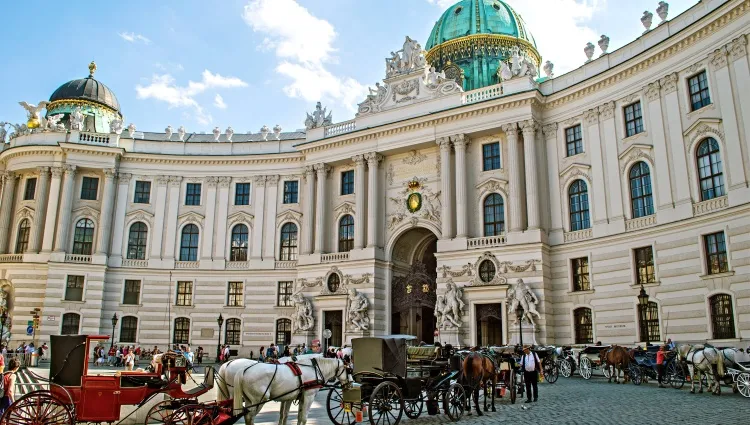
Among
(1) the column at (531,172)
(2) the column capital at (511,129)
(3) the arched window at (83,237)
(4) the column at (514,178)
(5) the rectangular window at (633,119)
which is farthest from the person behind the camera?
(3) the arched window at (83,237)

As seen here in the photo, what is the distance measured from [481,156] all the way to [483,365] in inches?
902

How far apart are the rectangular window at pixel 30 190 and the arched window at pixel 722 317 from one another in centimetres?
4505

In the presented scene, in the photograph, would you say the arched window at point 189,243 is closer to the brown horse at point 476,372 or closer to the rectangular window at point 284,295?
the rectangular window at point 284,295

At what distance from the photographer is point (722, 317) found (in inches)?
1041

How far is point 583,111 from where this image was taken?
3497 centimetres

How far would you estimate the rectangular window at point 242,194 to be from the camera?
153ft

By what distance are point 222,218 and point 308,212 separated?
23.7 feet

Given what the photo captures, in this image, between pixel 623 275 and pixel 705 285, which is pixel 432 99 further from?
pixel 705 285

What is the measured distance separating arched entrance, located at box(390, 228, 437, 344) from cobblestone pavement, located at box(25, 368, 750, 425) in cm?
1874

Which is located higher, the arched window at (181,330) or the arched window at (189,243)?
the arched window at (189,243)

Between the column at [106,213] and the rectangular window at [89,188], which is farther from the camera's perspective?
the rectangular window at [89,188]

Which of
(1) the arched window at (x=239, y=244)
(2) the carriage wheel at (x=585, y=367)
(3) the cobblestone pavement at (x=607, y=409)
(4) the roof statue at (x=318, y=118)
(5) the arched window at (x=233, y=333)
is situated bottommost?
(3) the cobblestone pavement at (x=607, y=409)

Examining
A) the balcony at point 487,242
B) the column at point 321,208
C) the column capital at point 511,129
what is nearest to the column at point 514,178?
the column capital at point 511,129

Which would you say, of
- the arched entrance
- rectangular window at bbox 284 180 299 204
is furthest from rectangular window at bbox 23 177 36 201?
the arched entrance
